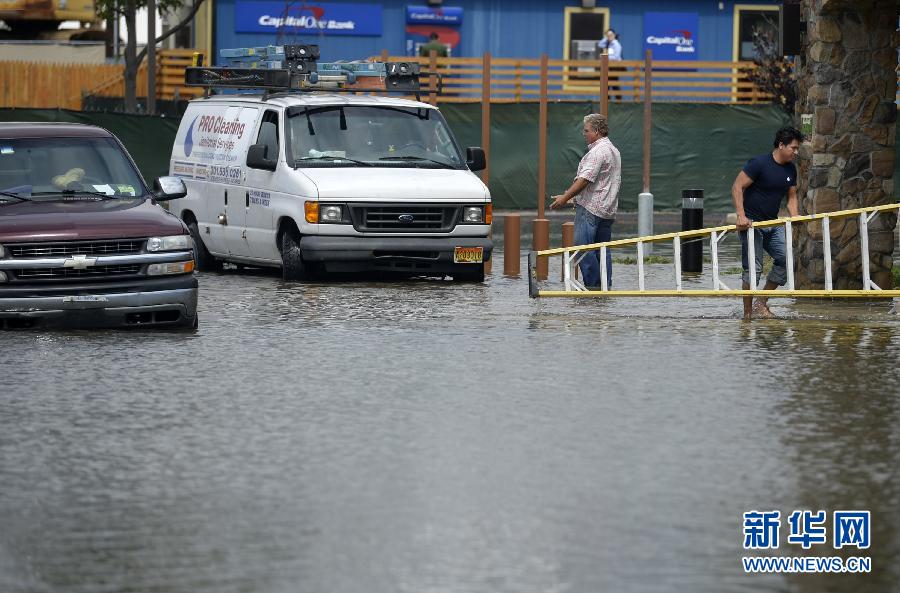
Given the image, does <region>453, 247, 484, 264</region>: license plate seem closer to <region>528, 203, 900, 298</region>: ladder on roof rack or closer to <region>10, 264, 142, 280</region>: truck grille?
<region>528, 203, 900, 298</region>: ladder on roof rack

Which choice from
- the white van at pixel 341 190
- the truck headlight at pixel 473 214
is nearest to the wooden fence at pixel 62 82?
the white van at pixel 341 190

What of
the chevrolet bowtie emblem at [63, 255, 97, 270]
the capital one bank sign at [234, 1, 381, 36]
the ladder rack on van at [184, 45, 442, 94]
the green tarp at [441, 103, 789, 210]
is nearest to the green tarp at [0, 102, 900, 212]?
the green tarp at [441, 103, 789, 210]

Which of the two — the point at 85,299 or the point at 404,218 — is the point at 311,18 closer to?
the point at 404,218

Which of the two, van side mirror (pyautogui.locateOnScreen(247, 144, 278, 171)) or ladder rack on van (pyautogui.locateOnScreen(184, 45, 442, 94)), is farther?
ladder rack on van (pyautogui.locateOnScreen(184, 45, 442, 94))

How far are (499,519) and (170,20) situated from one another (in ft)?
133

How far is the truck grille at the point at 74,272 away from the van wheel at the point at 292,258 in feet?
14.7

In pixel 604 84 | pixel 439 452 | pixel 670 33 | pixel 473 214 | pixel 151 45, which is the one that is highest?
pixel 670 33

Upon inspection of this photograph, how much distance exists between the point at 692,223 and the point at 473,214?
3242 mm

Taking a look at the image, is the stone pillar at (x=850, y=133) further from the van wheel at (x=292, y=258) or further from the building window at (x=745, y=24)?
the building window at (x=745, y=24)

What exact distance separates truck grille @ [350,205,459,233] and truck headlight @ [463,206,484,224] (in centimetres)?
10

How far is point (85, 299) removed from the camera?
44.2 feet

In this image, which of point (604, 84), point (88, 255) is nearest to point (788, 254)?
point (88, 255)

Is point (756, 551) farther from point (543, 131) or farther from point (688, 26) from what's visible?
point (688, 26)

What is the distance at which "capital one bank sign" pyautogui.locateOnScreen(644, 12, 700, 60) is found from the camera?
145 ft
